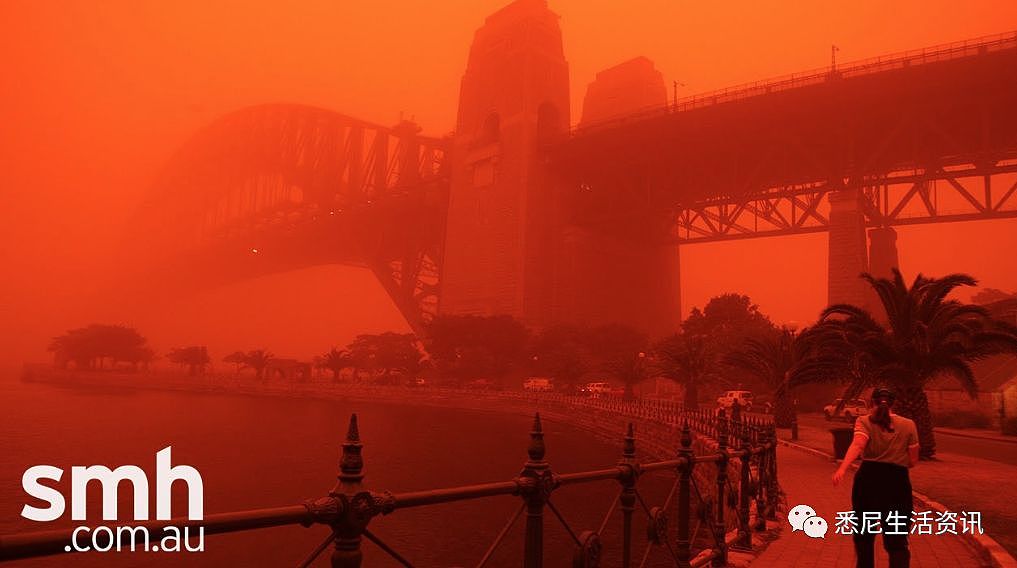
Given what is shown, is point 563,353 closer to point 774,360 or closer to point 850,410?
point 850,410

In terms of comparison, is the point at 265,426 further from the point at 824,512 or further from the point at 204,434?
the point at 824,512

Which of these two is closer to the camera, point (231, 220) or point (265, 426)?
point (265, 426)

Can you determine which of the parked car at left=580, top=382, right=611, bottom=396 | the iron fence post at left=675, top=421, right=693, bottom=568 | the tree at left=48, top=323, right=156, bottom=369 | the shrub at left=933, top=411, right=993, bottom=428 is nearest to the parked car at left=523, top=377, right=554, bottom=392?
the parked car at left=580, top=382, right=611, bottom=396

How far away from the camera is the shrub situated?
3494cm

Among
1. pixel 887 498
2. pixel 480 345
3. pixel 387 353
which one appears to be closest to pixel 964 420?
pixel 887 498

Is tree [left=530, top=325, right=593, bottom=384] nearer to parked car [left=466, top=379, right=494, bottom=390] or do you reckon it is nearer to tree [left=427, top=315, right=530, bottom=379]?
tree [left=427, top=315, right=530, bottom=379]

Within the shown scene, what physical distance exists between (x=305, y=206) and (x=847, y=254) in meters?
77.7

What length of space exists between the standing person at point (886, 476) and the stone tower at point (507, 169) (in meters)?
63.0

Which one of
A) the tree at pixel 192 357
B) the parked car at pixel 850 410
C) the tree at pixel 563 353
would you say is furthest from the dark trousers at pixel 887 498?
the tree at pixel 192 357

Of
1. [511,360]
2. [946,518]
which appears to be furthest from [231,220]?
[946,518]

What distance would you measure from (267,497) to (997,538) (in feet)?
69.0

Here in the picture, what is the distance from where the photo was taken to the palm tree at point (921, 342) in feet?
64.5

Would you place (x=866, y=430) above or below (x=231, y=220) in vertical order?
below

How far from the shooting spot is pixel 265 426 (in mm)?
50219
